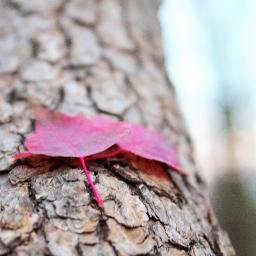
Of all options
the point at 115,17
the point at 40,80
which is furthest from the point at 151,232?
the point at 115,17

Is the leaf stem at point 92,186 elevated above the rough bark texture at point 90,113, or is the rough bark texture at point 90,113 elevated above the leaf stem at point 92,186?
the leaf stem at point 92,186

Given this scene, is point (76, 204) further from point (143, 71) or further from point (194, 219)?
point (143, 71)

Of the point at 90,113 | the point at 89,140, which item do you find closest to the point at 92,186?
the point at 89,140

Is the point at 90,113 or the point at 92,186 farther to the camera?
the point at 90,113

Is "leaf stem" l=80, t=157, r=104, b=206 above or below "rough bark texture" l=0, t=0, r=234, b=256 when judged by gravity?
above

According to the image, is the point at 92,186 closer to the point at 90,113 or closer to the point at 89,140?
the point at 89,140
